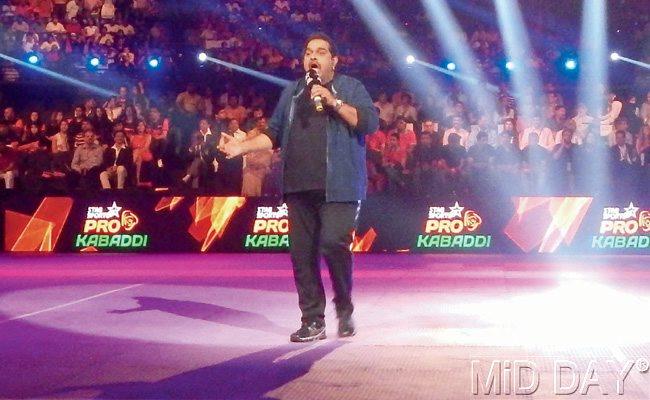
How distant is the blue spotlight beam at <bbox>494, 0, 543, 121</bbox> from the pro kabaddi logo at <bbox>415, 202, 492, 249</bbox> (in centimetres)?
408

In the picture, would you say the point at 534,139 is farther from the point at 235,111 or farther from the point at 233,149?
the point at 233,149

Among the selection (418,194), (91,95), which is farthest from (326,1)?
(418,194)

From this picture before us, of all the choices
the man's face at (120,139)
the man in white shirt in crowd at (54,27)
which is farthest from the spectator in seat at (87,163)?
the man in white shirt in crowd at (54,27)

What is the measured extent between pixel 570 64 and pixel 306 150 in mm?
16826

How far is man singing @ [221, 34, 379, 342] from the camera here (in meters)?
6.77

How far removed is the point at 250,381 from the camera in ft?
17.5

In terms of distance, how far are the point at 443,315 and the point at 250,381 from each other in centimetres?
300

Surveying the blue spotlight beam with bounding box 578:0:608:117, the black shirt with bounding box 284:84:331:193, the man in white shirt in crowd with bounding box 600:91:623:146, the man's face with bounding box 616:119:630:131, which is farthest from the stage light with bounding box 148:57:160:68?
the black shirt with bounding box 284:84:331:193

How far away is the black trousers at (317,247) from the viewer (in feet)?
22.4

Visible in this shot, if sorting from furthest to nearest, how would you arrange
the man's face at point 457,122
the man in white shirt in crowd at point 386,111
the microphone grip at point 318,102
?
the man in white shirt in crowd at point 386,111 → the man's face at point 457,122 → the microphone grip at point 318,102

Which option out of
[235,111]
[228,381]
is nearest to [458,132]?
[235,111]

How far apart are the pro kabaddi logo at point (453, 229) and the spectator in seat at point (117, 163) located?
572 centimetres

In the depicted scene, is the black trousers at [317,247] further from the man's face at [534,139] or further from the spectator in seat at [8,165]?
the spectator in seat at [8,165]

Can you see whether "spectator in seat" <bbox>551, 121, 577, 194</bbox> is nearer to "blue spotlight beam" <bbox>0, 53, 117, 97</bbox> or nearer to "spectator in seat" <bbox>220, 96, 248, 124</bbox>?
"spectator in seat" <bbox>220, 96, 248, 124</bbox>
